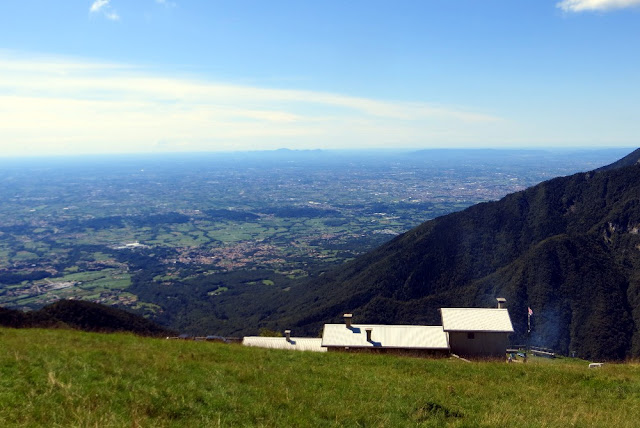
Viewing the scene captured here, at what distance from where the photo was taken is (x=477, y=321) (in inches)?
1211

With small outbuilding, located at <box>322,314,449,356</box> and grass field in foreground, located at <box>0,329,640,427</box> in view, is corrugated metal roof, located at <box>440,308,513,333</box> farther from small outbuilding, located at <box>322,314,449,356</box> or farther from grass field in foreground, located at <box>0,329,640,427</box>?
grass field in foreground, located at <box>0,329,640,427</box>

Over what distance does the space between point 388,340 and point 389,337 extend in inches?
17.1

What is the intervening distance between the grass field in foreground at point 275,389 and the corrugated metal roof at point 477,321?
344 inches

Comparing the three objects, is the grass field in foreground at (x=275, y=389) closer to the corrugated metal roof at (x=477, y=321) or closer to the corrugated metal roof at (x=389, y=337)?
the corrugated metal roof at (x=389, y=337)

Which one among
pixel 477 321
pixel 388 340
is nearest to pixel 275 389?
pixel 388 340

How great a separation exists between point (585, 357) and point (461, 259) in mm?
45829

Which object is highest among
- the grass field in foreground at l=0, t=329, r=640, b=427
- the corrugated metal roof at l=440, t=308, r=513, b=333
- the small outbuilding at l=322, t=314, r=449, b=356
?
the grass field in foreground at l=0, t=329, r=640, b=427

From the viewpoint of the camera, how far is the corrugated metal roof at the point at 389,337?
29.5 metres

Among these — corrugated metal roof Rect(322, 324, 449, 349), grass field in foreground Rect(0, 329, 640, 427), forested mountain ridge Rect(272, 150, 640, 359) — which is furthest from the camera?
forested mountain ridge Rect(272, 150, 640, 359)

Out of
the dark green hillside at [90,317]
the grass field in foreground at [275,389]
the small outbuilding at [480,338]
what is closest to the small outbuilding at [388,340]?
the small outbuilding at [480,338]

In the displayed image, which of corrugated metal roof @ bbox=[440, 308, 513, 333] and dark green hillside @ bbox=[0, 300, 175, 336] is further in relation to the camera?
dark green hillside @ bbox=[0, 300, 175, 336]

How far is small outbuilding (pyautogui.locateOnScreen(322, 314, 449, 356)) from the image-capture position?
95.8ft

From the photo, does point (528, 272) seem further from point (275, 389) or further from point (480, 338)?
point (275, 389)

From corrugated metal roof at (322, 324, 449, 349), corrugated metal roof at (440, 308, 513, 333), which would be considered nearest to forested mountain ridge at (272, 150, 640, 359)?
corrugated metal roof at (440, 308, 513, 333)
